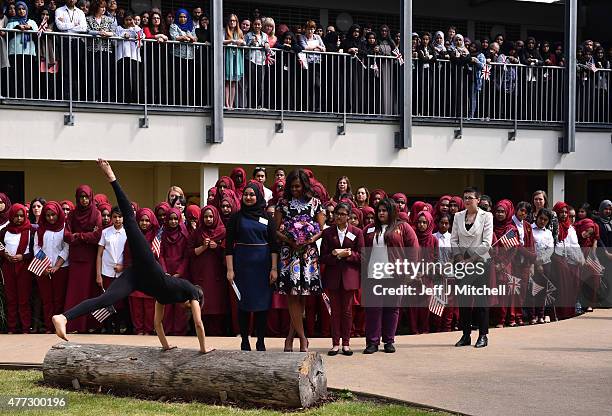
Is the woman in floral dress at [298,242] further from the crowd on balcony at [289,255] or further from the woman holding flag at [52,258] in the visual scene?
the woman holding flag at [52,258]

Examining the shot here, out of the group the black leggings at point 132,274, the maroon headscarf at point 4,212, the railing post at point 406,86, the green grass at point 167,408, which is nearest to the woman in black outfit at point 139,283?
the black leggings at point 132,274

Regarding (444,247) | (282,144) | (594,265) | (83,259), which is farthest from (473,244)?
(282,144)

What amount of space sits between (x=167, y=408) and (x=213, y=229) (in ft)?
13.2

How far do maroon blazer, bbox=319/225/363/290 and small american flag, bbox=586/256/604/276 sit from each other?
4.94 metres

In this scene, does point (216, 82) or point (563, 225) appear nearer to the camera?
point (563, 225)

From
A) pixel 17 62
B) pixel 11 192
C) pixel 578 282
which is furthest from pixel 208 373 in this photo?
pixel 11 192

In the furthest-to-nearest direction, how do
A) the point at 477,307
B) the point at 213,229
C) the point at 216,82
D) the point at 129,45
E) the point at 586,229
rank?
the point at 216,82, the point at 129,45, the point at 586,229, the point at 213,229, the point at 477,307

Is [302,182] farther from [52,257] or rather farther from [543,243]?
[543,243]

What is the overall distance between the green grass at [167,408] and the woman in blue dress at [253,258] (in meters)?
2.00

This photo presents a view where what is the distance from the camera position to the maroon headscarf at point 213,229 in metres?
11.4

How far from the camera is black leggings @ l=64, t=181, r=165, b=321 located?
7.84 meters

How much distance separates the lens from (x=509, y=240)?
12.0 m

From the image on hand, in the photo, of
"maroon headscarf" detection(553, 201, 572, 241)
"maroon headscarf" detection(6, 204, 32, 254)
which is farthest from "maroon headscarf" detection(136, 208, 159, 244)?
"maroon headscarf" detection(553, 201, 572, 241)

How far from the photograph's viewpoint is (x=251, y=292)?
995cm
